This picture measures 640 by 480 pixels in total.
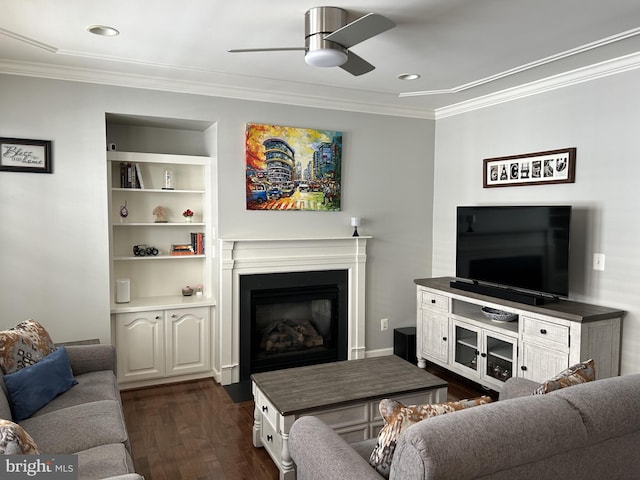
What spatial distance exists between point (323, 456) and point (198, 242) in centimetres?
307

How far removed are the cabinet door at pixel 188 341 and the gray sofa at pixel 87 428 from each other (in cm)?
116

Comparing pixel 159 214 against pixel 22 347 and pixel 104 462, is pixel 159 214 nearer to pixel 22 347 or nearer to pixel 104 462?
pixel 22 347

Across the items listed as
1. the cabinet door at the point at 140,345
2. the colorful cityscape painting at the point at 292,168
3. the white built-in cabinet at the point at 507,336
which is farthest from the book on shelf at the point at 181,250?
the white built-in cabinet at the point at 507,336

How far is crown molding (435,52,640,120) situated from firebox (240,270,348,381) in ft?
6.59

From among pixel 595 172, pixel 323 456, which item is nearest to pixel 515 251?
pixel 595 172

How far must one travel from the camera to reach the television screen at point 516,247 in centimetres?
349

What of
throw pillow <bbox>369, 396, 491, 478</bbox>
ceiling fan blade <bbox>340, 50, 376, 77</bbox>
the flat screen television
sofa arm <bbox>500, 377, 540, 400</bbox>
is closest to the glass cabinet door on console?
the flat screen television

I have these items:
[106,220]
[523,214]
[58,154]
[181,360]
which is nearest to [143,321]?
[181,360]

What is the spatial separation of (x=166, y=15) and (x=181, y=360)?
2838 millimetres

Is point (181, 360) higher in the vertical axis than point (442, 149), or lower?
lower

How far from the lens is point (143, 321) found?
4.05m

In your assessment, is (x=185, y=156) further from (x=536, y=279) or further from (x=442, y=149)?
(x=536, y=279)

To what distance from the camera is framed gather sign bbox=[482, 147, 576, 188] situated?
372 centimetres

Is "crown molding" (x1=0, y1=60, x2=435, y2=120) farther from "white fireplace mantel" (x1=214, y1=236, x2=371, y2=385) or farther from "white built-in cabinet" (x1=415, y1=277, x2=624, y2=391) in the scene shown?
"white built-in cabinet" (x1=415, y1=277, x2=624, y2=391)
